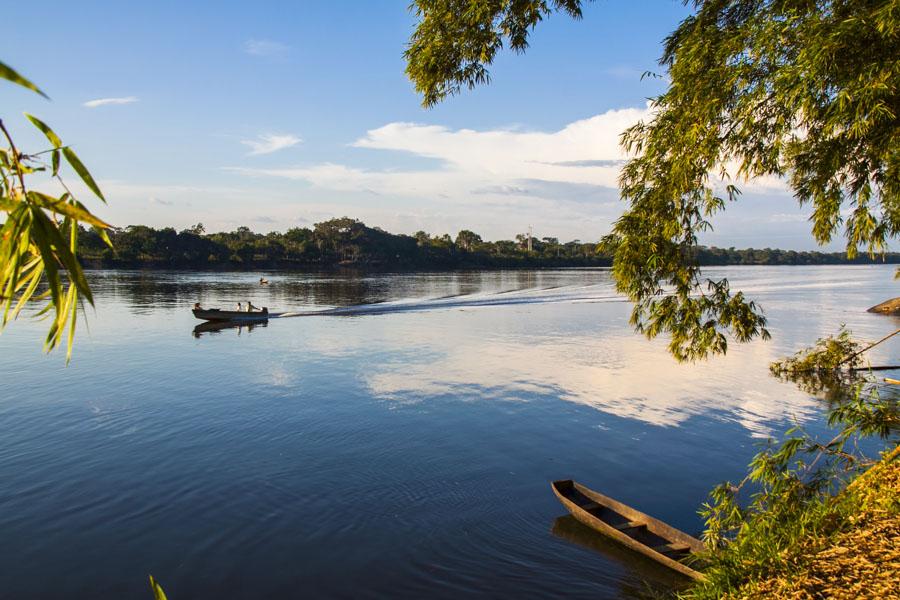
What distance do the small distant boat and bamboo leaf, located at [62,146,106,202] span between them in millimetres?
42952

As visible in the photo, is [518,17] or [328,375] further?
[328,375]

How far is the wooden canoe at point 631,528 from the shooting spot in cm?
980

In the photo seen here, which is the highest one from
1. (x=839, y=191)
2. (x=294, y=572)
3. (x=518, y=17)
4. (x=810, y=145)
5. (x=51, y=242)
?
(x=518, y=17)

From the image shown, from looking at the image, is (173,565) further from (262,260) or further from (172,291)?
(262,260)

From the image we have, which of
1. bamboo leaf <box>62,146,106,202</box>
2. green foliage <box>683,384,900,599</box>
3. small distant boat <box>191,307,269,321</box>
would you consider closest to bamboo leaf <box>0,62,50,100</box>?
bamboo leaf <box>62,146,106,202</box>

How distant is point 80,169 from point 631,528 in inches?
427

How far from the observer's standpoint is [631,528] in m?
10.8

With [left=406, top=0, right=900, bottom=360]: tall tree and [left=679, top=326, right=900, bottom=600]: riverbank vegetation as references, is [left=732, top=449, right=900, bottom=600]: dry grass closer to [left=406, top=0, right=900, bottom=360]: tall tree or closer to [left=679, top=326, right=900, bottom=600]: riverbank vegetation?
[left=679, top=326, right=900, bottom=600]: riverbank vegetation

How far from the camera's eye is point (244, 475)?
1418cm

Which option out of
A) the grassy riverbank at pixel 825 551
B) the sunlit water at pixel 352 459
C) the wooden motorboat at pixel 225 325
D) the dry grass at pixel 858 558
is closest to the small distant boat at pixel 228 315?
the wooden motorboat at pixel 225 325

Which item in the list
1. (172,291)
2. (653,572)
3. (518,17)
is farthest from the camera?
(172,291)

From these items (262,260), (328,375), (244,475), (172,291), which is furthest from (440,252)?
(244,475)

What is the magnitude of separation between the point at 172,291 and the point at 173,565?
6844 cm

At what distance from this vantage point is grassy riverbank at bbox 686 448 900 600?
5.41 m
